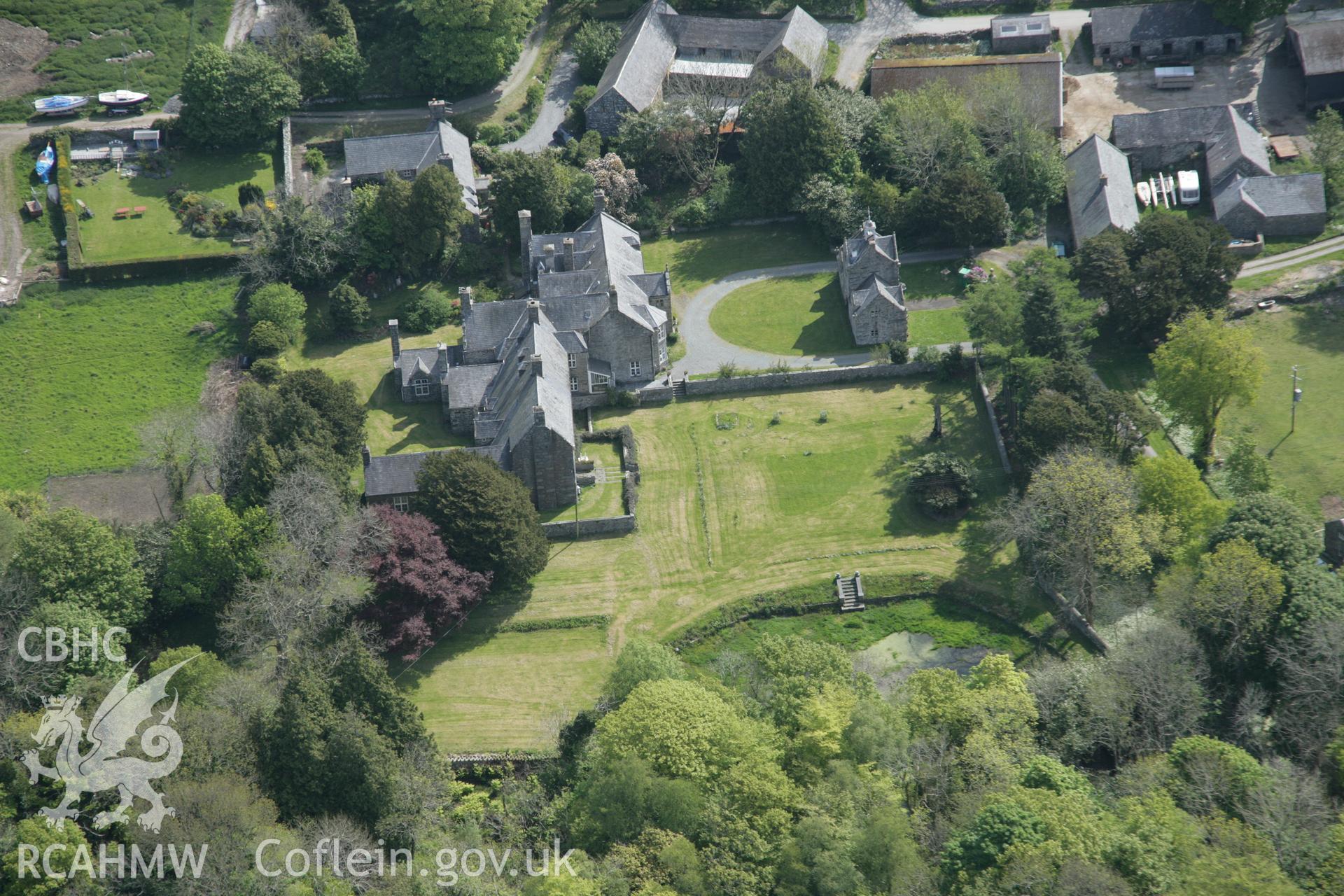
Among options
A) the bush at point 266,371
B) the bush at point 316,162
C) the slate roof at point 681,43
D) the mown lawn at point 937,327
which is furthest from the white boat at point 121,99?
the mown lawn at point 937,327

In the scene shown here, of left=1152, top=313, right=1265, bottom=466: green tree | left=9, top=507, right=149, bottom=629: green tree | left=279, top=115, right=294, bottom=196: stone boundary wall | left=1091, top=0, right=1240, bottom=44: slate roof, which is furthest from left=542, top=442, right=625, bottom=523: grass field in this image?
left=1091, top=0, right=1240, bottom=44: slate roof

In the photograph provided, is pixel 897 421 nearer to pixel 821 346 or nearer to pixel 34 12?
pixel 821 346

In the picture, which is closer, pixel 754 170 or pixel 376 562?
pixel 376 562

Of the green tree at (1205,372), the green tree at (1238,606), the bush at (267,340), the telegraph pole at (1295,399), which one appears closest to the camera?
the green tree at (1238,606)

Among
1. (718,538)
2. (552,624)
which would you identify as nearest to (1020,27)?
(718,538)

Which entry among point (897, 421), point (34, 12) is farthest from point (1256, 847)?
point (34, 12)

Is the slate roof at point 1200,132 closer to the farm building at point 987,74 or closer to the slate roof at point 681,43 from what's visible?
the farm building at point 987,74

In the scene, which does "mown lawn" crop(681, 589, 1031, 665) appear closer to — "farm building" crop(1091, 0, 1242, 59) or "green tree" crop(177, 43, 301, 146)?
"farm building" crop(1091, 0, 1242, 59)

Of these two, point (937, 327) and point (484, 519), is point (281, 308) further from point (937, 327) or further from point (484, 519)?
point (937, 327)
